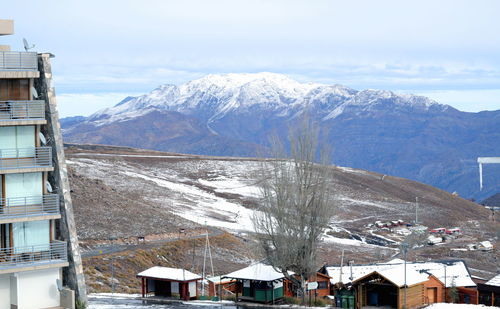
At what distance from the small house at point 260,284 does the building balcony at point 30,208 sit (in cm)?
1981

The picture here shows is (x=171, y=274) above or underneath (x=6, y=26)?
underneath

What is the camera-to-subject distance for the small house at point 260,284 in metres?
53.3

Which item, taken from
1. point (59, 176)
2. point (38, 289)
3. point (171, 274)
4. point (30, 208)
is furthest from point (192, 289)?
point (30, 208)

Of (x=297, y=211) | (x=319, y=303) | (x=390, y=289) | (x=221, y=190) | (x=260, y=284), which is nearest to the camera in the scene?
(x=390, y=289)

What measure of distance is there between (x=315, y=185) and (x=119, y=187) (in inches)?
3220

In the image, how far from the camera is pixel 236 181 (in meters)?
163

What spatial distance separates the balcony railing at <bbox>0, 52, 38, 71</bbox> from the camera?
118ft

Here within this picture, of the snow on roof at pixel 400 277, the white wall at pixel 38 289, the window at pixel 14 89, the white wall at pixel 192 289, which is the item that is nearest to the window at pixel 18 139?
the window at pixel 14 89

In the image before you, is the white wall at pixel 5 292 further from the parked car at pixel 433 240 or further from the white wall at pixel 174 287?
the parked car at pixel 433 240

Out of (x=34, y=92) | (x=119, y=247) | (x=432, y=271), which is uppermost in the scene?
(x=34, y=92)

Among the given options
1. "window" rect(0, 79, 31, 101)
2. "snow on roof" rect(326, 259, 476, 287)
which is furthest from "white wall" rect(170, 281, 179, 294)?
"window" rect(0, 79, 31, 101)

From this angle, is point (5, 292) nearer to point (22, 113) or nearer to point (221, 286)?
point (22, 113)

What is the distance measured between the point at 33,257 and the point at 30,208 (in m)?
2.19

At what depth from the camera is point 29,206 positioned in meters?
35.9
